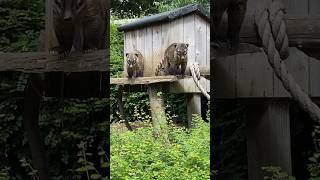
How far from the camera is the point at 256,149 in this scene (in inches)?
78.7

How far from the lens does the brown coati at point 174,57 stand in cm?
206

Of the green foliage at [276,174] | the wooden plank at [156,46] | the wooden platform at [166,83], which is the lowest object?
the green foliage at [276,174]

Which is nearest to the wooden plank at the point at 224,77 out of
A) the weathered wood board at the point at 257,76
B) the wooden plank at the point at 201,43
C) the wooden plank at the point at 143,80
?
the weathered wood board at the point at 257,76

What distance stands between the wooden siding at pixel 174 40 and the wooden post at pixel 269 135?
0.88ft

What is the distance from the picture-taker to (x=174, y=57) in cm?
205

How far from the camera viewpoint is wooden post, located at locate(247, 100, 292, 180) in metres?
1.92

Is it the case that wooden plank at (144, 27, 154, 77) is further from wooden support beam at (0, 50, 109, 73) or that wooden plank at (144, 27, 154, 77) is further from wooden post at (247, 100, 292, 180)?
wooden post at (247, 100, 292, 180)

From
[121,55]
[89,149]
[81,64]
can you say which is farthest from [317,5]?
[89,149]

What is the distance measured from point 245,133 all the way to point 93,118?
70 cm

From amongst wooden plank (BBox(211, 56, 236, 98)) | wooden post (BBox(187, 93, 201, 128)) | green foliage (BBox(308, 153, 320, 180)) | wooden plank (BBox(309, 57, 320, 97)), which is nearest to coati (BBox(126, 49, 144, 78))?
wooden post (BBox(187, 93, 201, 128))

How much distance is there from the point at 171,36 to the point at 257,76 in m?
0.46

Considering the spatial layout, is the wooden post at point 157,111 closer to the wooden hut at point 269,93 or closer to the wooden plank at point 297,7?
the wooden hut at point 269,93

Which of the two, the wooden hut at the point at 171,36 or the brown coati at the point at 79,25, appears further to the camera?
the wooden hut at the point at 171,36

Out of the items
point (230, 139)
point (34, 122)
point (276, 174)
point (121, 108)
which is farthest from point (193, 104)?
point (34, 122)
